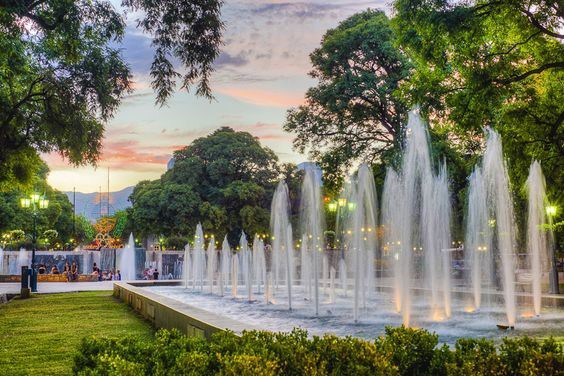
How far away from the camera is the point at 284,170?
184 feet

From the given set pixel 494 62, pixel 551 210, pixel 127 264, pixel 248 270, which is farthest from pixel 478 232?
pixel 127 264

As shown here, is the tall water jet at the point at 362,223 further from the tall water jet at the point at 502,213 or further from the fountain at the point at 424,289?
the tall water jet at the point at 502,213

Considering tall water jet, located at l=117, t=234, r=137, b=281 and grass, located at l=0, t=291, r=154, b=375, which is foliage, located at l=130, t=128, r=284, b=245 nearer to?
tall water jet, located at l=117, t=234, r=137, b=281

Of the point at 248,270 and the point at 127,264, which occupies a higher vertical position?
the point at 248,270

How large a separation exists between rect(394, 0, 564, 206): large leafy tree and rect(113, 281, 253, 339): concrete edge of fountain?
8.86 metres

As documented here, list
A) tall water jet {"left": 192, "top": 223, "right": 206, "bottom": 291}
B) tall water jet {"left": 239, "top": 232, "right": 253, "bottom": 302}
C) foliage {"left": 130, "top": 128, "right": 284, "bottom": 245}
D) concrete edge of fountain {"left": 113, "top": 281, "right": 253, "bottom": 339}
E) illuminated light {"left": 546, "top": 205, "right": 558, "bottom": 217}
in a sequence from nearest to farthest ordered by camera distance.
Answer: concrete edge of fountain {"left": 113, "top": 281, "right": 253, "bottom": 339}
illuminated light {"left": 546, "top": 205, "right": 558, "bottom": 217}
tall water jet {"left": 239, "top": 232, "right": 253, "bottom": 302}
tall water jet {"left": 192, "top": 223, "right": 206, "bottom": 291}
foliage {"left": 130, "top": 128, "right": 284, "bottom": 245}

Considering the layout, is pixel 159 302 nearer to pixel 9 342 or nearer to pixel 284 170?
pixel 9 342

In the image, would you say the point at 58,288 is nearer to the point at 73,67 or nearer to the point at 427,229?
the point at 73,67

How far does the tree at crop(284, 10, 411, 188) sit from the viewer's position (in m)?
30.8

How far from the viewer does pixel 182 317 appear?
10.2 meters

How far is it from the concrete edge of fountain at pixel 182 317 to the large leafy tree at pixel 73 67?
4.05 metres

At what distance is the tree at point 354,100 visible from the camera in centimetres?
3078

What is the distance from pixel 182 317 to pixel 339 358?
572 centimetres

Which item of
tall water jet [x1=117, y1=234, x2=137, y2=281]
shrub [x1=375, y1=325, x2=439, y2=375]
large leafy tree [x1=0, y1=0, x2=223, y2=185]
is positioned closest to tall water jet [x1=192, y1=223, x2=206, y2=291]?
tall water jet [x1=117, y1=234, x2=137, y2=281]
